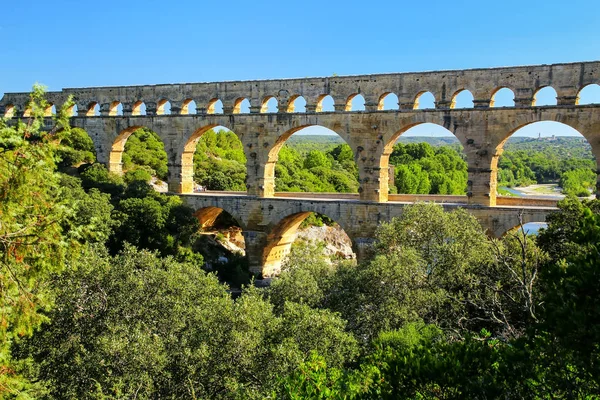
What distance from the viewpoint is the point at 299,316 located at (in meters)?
13.1

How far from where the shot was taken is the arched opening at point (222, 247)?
26859 millimetres

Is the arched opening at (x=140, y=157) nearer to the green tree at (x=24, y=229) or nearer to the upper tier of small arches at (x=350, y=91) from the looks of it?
the upper tier of small arches at (x=350, y=91)

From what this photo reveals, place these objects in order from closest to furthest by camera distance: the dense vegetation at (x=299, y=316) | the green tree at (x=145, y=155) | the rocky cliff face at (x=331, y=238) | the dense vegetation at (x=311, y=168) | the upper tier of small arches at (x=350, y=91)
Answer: the dense vegetation at (x=299, y=316) < the upper tier of small arches at (x=350, y=91) < the rocky cliff face at (x=331, y=238) < the green tree at (x=145, y=155) < the dense vegetation at (x=311, y=168)

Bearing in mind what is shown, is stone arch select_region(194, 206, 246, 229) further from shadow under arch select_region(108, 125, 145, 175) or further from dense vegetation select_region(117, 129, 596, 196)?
dense vegetation select_region(117, 129, 596, 196)

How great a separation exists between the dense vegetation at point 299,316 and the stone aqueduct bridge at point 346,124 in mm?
4778

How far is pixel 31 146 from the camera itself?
8383 millimetres

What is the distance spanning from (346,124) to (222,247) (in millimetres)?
9675

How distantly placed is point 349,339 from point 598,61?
14.1m

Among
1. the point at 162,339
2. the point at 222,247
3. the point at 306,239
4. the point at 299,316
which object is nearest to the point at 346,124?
the point at 306,239

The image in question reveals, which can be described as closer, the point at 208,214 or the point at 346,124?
the point at 346,124

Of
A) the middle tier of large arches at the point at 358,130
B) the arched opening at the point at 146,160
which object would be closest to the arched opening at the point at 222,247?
the middle tier of large arches at the point at 358,130

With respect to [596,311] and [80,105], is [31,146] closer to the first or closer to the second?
[596,311]

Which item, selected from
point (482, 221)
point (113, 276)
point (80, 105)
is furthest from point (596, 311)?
point (80, 105)

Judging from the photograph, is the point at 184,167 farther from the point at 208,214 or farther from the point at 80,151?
the point at 80,151
